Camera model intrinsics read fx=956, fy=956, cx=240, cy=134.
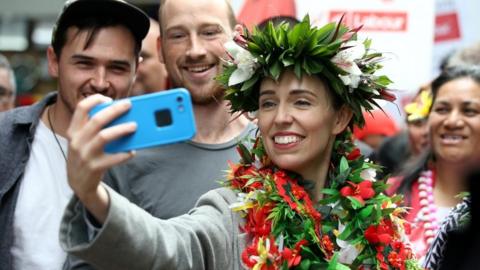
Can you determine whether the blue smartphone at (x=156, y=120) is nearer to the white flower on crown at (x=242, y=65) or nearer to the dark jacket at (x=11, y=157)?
the white flower on crown at (x=242, y=65)

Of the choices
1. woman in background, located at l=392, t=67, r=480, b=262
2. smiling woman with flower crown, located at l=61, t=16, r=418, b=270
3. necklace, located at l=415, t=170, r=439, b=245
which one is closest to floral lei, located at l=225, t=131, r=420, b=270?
smiling woman with flower crown, located at l=61, t=16, r=418, b=270

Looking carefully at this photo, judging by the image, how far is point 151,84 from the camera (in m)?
5.83

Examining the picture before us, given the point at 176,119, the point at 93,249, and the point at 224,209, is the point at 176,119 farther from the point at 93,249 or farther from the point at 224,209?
the point at 224,209

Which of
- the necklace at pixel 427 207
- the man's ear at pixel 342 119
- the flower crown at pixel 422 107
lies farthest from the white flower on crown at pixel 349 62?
the flower crown at pixel 422 107

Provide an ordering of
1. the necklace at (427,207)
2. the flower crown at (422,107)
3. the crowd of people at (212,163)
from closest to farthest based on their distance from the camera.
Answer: the crowd of people at (212,163), the necklace at (427,207), the flower crown at (422,107)

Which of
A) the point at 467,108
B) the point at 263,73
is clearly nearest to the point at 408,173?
the point at 467,108

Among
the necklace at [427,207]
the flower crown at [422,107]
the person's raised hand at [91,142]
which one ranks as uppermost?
the person's raised hand at [91,142]

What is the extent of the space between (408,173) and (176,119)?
3.20 metres

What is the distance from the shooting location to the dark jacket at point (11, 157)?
140 inches

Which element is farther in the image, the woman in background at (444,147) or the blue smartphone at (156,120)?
the woman in background at (444,147)

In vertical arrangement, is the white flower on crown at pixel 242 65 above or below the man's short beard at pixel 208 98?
above

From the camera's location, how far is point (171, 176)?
3.86m

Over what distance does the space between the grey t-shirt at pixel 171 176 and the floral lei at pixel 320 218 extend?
418 millimetres

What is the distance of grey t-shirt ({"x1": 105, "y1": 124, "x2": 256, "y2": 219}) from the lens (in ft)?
12.3
